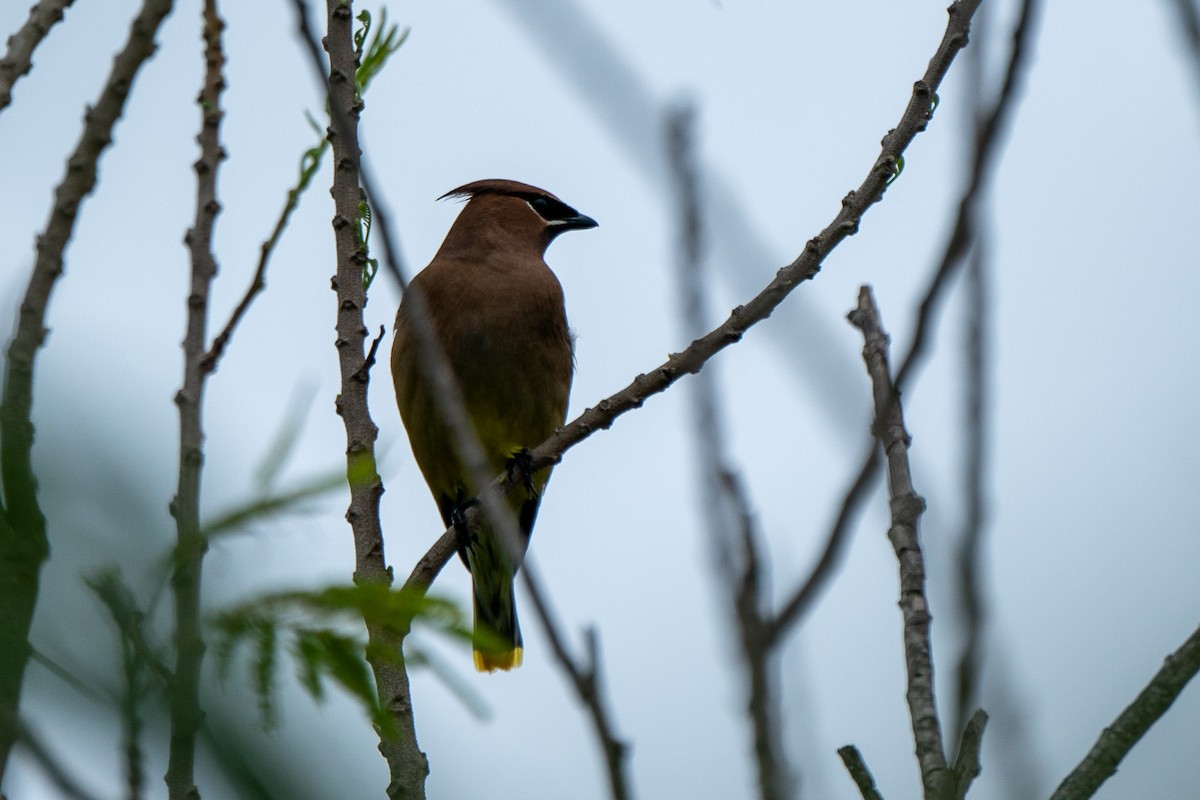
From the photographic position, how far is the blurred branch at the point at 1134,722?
1.93 m

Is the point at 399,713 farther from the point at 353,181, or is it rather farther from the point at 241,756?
the point at 241,756

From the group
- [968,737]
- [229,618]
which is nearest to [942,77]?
[968,737]

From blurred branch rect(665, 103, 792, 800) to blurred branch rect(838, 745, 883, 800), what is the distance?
0.61 metres

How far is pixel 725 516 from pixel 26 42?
8.37 ft

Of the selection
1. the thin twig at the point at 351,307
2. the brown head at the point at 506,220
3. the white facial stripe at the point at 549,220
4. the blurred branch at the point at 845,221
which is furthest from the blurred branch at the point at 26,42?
the white facial stripe at the point at 549,220

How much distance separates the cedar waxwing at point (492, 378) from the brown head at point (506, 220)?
6.9 inches

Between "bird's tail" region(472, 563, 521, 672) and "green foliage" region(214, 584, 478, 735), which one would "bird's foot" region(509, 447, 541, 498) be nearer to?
"bird's tail" region(472, 563, 521, 672)

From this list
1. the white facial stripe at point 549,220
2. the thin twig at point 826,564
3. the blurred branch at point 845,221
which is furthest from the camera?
the white facial stripe at point 549,220

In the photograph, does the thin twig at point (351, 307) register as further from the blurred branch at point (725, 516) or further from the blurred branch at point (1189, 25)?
the blurred branch at point (1189, 25)

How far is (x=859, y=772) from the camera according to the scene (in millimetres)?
2188

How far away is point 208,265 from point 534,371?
246cm

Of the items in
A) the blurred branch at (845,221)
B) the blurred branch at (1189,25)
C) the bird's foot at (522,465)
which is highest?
the bird's foot at (522,465)

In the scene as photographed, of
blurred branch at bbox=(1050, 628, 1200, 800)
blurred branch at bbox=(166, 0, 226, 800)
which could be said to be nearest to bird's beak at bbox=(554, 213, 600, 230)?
blurred branch at bbox=(166, 0, 226, 800)

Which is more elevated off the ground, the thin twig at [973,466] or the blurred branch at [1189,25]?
the blurred branch at [1189,25]
